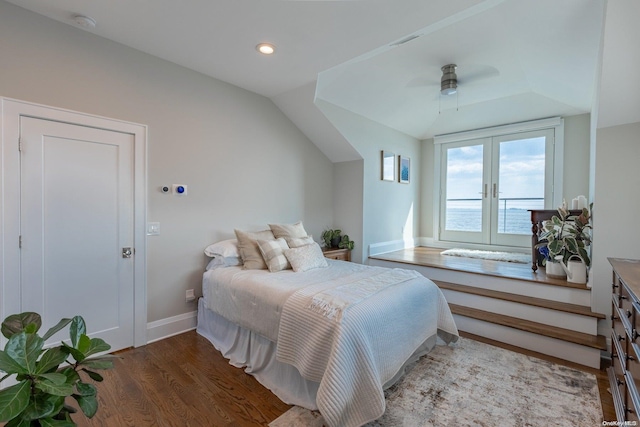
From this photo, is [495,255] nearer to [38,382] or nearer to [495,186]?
[495,186]

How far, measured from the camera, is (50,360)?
0.82 metres

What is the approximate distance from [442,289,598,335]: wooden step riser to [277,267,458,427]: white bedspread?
3.66 ft

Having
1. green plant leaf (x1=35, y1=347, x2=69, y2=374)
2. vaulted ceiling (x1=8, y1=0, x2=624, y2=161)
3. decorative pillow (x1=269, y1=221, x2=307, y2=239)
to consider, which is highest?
vaulted ceiling (x1=8, y1=0, x2=624, y2=161)

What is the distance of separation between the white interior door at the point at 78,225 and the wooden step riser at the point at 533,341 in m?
3.43

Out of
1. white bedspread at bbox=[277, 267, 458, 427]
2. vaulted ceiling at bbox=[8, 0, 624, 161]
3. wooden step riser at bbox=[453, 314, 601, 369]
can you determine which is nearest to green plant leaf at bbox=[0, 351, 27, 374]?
white bedspread at bbox=[277, 267, 458, 427]

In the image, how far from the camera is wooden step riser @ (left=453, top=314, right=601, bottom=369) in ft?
8.01

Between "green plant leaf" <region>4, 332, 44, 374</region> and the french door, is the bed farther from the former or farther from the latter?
the french door

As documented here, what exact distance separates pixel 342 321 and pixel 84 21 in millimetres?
3021

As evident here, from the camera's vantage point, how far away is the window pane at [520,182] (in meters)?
4.70

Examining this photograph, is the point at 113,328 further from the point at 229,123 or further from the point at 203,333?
the point at 229,123

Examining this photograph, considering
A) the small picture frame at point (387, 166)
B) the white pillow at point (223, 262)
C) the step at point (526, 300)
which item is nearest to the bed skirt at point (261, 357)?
the white pillow at point (223, 262)

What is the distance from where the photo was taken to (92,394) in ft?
2.96

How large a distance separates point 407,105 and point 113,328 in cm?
465

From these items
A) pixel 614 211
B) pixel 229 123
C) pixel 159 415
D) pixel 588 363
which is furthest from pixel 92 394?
pixel 614 211
